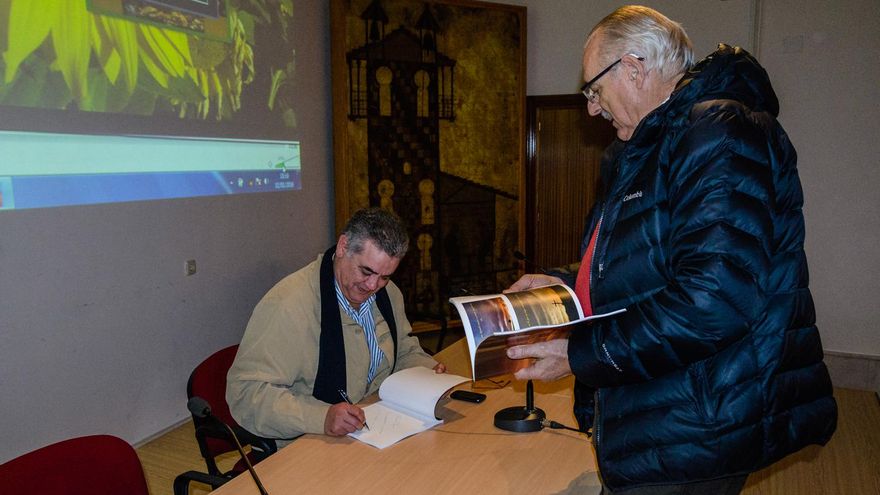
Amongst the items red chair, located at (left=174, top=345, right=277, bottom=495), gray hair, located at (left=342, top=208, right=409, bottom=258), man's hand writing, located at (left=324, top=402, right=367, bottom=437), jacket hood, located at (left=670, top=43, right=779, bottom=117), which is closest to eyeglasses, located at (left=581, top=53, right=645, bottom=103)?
jacket hood, located at (left=670, top=43, right=779, bottom=117)

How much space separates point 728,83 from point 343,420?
4.38ft

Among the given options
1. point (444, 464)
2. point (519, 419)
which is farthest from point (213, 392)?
point (519, 419)

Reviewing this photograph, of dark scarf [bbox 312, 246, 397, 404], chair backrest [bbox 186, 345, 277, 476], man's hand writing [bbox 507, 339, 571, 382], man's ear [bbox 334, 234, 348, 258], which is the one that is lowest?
chair backrest [bbox 186, 345, 277, 476]

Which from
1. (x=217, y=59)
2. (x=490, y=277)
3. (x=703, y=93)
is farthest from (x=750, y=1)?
(x=703, y=93)

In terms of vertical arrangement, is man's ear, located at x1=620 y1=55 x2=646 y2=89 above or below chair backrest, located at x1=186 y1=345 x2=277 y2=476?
above

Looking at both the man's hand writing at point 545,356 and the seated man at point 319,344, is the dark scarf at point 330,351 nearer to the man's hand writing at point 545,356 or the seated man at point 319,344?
the seated man at point 319,344

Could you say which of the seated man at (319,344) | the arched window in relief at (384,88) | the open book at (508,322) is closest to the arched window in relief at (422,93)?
the arched window in relief at (384,88)

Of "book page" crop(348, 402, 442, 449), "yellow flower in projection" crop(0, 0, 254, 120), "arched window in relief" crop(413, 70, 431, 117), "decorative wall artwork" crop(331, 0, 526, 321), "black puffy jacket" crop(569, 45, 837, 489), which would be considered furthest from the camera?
"arched window in relief" crop(413, 70, 431, 117)

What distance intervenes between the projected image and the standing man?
2608mm

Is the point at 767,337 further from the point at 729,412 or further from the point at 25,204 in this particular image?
the point at 25,204

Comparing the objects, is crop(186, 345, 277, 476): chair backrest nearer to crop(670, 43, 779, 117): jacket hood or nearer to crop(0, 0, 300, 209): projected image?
crop(0, 0, 300, 209): projected image

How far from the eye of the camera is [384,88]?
4.86 metres

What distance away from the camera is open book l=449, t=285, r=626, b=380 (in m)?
1.25

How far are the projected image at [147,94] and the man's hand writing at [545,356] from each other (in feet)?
8.24
